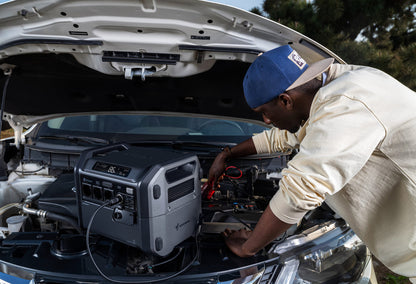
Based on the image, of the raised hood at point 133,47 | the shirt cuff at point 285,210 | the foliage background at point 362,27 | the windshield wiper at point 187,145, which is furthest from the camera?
the foliage background at point 362,27

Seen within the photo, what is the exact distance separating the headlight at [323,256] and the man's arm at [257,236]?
0.52 feet

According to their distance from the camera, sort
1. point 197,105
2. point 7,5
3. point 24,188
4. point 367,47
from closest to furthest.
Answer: point 7,5
point 24,188
point 197,105
point 367,47

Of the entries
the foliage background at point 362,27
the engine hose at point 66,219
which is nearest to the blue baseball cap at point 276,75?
the engine hose at point 66,219

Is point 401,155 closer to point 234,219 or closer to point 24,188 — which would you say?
point 234,219

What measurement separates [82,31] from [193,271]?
126cm

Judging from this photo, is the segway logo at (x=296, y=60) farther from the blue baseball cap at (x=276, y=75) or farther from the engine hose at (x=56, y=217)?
the engine hose at (x=56, y=217)

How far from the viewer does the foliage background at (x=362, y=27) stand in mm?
6113

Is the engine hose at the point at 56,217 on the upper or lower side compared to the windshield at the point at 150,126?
lower

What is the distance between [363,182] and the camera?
124 centimetres


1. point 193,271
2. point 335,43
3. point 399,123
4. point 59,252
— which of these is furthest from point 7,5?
point 335,43

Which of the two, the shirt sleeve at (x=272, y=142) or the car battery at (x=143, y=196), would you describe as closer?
the car battery at (x=143, y=196)

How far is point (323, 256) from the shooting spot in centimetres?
151

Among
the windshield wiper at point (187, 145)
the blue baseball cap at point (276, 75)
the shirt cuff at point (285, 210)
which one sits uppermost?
the blue baseball cap at point (276, 75)

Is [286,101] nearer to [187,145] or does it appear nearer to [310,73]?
[310,73]
